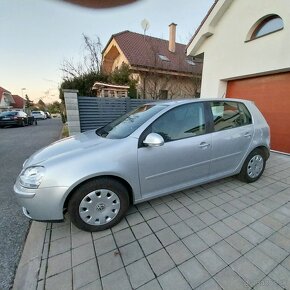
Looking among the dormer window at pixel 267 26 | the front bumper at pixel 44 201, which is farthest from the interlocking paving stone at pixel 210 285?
the dormer window at pixel 267 26

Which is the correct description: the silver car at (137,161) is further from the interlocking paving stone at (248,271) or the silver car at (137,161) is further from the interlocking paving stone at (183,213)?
the interlocking paving stone at (248,271)

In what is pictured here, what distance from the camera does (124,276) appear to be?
1632mm

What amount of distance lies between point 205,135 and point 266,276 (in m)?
1.68

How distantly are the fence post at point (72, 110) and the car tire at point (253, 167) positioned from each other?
14.7ft

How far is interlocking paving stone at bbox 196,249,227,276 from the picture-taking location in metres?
1.68

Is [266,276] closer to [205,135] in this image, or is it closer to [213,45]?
[205,135]

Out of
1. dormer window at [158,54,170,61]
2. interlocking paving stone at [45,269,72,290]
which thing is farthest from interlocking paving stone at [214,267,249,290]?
dormer window at [158,54,170,61]

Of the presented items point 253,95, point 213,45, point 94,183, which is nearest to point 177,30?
point 213,45

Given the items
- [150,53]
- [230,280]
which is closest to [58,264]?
[230,280]

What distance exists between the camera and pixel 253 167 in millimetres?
3320

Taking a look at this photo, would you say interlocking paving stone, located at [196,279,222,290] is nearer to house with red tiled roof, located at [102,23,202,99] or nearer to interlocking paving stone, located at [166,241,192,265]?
interlocking paving stone, located at [166,241,192,265]

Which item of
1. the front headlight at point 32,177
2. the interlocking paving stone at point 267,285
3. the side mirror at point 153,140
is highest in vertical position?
the side mirror at point 153,140

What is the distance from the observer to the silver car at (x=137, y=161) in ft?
6.35

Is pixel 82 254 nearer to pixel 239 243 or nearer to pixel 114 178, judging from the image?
pixel 114 178
